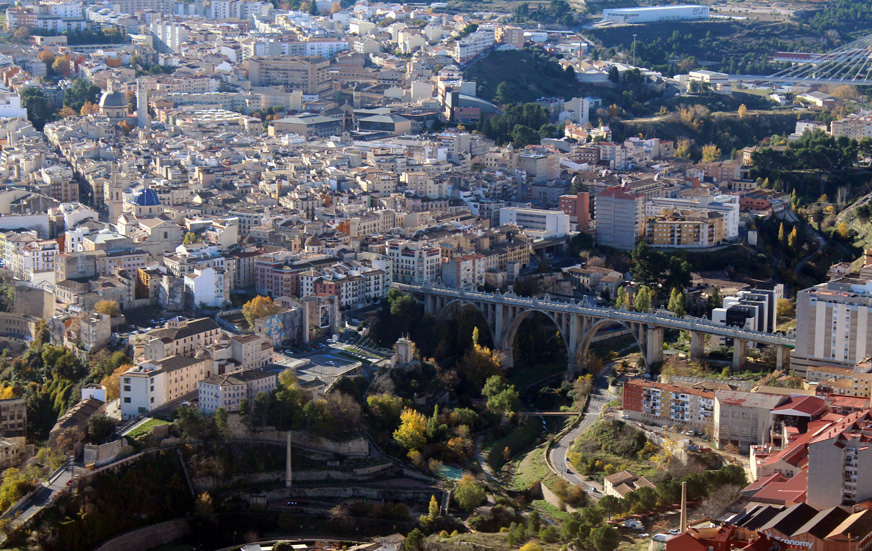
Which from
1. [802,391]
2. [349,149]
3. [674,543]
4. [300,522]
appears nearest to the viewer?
[674,543]

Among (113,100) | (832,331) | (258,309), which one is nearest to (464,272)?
(258,309)

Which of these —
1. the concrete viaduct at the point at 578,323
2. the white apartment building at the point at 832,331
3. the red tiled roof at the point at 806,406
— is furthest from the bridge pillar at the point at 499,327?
the red tiled roof at the point at 806,406

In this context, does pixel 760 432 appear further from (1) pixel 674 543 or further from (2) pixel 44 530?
(2) pixel 44 530

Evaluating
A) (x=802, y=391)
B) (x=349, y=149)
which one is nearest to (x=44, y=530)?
(x=802, y=391)

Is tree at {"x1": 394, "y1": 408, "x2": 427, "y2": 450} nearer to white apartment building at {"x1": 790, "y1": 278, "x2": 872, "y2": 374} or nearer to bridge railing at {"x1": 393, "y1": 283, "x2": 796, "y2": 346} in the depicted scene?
bridge railing at {"x1": 393, "y1": 283, "x2": 796, "y2": 346}

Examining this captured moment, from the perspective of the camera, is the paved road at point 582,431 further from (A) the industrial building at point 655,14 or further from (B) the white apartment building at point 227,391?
(A) the industrial building at point 655,14

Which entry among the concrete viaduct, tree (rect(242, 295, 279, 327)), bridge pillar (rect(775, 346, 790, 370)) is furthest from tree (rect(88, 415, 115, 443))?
bridge pillar (rect(775, 346, 790, 370))
